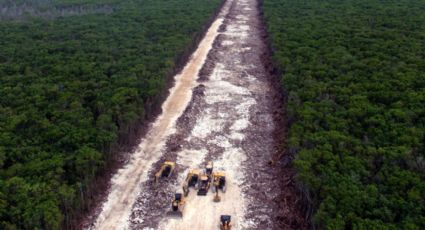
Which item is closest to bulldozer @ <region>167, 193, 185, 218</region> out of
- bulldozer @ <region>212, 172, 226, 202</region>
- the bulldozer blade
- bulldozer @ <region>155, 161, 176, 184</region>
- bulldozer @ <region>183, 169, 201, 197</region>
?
the bulldozer blade

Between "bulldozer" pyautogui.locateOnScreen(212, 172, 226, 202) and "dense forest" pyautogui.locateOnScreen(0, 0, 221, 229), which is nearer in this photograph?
"dense forest" pyautogui.locateOnScreen(0, 0, 221, 229)

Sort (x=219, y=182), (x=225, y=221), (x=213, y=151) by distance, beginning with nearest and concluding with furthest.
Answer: (x=225, y=221), (x=219, y=182), (x=213, y=151)

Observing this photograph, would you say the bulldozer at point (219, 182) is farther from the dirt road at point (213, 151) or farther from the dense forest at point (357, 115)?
the dense forest at point (357, 115)

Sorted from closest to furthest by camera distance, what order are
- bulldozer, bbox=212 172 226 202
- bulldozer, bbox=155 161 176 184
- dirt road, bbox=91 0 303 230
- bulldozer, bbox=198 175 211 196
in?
1. dirt road, bbox=91 0 303 230
2. bulldozer, bbox=198 175 211 196
3. bulldozer, bbox=212 172 226 202
4. bulldozer, bbox=155 161 176 184

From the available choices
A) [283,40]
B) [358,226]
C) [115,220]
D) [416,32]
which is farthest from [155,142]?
[416,32]

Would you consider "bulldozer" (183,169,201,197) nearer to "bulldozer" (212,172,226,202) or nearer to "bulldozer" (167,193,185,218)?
"bulldozer" (212,172,226,202)

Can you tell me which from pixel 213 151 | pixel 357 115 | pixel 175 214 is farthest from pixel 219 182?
pixel 357 115

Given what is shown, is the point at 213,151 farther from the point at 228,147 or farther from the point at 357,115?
A: the point at 357,115

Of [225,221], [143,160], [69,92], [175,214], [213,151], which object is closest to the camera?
[225,221]
